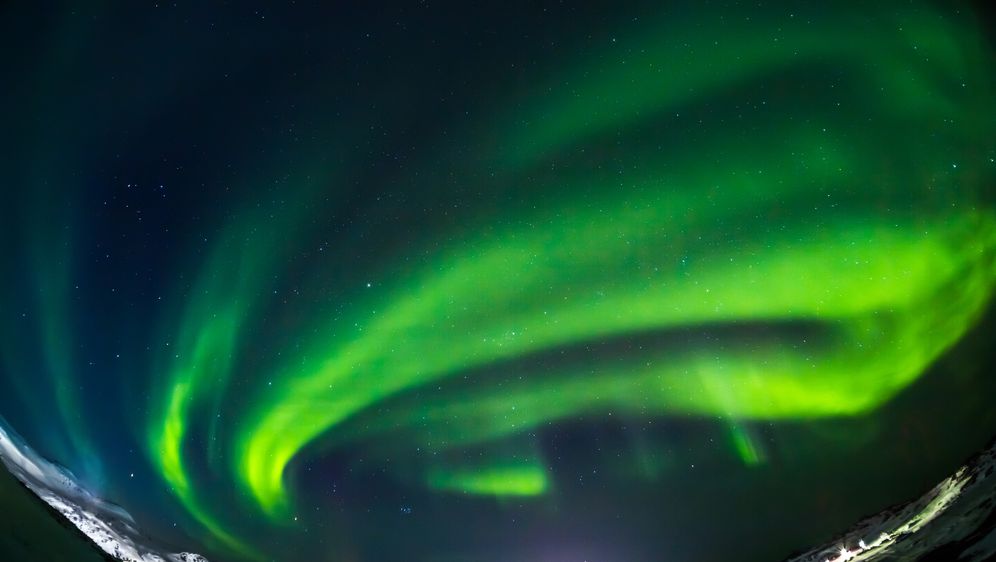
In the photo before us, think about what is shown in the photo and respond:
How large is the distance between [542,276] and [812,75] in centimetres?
158

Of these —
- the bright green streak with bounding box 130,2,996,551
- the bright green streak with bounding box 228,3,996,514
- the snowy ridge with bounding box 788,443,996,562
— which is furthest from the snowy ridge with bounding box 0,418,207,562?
the snowy ridge with bounding box 788,443,996,562

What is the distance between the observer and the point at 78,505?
8.18ft

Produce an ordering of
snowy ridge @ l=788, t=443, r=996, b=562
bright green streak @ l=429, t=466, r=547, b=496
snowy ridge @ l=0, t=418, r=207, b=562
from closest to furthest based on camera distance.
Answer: snowy ridge @ l=788, t=443, r=996, b=562, snowy ridge @ l=0, t=418, r=207, b=562, bright green streak @ l=429, t=466, r=547, b=496

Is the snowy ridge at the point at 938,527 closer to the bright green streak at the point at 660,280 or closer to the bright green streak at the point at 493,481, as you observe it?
the bright green streak at the point at 660,280

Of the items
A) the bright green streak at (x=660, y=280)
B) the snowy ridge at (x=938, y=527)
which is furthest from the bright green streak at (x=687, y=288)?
the snowy ridge at (x=938, y=527)

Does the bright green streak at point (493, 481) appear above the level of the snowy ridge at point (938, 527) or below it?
above

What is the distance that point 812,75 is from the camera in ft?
8.00

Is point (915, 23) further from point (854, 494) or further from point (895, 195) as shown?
point (854, 494)

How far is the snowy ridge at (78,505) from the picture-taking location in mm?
2367

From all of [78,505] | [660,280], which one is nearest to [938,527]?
[660,280]

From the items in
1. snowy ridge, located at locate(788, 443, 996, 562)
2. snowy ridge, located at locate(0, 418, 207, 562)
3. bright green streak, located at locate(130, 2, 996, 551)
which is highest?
bright green streak, located at locate(130, 2, 996, 551)

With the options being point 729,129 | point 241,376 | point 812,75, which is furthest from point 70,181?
point 812,75

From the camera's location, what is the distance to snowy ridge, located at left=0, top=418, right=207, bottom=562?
93.2 inches

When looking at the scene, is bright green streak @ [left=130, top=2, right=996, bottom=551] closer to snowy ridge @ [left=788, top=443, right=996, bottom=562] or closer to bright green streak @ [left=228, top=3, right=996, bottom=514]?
bright green streak @ [left=228, top=3, right=996, bottom=514]
